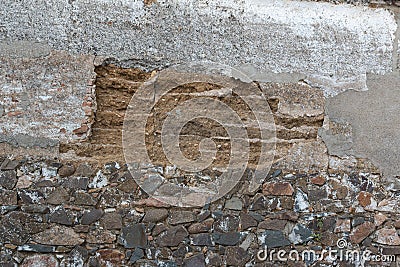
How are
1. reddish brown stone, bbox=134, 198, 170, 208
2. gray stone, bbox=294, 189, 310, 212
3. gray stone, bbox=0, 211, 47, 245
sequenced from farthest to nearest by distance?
gray stone, bbox=294, 189, 310, 212
reddish brown stone, bbox=134, 198, 170, 208
gray stone, bbox=0, 211, 47, 245

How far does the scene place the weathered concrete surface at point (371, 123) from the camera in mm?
3441

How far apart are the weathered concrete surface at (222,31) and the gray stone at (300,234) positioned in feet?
3.18

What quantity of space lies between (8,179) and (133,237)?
0.79 meters

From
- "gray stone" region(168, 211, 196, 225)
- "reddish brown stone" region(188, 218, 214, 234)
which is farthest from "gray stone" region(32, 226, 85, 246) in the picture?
"reddish brown stone" region(188, 218, 214, 234)

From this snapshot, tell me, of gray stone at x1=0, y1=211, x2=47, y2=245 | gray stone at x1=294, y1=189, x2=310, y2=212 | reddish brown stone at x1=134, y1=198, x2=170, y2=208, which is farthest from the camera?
gray stone at x1=294, y1=189, x2=310, y2=212

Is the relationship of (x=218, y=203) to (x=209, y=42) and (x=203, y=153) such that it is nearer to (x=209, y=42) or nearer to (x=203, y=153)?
(x=203, y=153)

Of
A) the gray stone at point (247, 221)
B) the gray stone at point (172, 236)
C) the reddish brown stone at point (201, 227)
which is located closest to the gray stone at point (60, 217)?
the gray stone at point (172, 236)

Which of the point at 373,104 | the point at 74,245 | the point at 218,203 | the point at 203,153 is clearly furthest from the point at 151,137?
the point at 373,104

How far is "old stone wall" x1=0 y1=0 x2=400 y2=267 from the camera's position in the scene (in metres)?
3.21

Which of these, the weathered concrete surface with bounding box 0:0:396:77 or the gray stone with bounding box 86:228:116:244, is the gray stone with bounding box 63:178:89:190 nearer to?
the gray stone with bounding box 86:228:116:244

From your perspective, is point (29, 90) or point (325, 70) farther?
point (325, 70)

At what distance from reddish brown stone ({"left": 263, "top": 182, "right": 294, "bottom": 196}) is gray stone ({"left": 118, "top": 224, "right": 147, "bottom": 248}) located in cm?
78

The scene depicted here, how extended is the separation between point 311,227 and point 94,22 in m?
1.80

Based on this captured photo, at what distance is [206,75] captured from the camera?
3361mm
